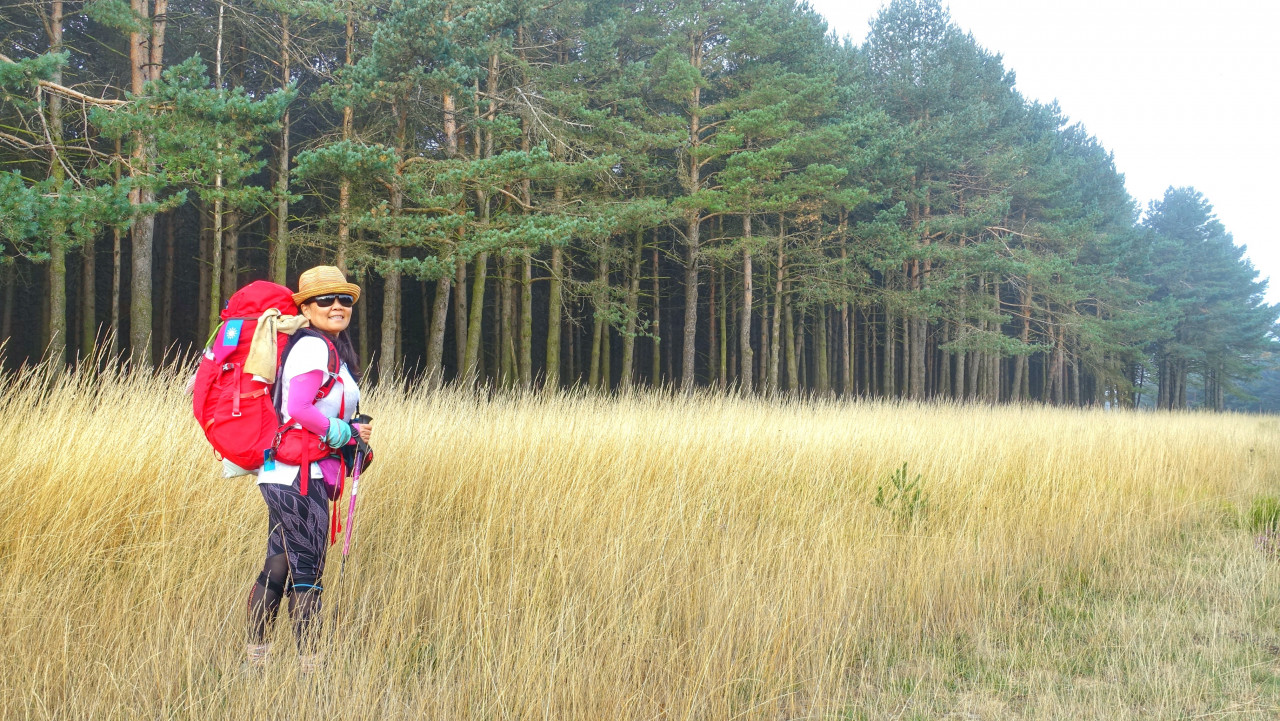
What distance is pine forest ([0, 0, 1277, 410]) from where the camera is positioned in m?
11.1

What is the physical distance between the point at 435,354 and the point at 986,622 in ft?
39.3

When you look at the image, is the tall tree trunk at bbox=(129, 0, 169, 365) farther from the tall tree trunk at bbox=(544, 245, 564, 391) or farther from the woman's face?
the woman's face

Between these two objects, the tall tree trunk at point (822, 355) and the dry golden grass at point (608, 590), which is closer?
the dry golden grass at point (608, 590)

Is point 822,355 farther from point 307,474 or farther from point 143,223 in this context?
point 307,474

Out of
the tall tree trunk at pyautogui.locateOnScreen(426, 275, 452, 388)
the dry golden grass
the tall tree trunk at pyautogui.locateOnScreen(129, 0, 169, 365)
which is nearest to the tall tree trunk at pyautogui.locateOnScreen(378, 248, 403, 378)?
the tall tree trunk at pyautogui.locateOnScreen(426, 275, 452, 388)

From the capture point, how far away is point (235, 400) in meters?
2.66

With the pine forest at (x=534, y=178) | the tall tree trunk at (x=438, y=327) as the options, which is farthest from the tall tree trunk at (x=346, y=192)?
the tall tree trunk at (x=438, y=327)

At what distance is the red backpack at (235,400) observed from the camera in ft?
8.84

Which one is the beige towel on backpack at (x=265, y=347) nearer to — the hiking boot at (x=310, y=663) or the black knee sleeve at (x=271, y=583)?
the black knee sleeve at (x=271, y=583)

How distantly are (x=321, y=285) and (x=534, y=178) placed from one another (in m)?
12.8

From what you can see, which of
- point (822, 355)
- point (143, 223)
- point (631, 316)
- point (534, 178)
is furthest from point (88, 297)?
point (822, 355)

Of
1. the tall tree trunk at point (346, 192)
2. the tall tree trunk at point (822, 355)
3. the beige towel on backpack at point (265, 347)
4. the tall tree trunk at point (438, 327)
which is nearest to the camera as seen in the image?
the beige towel on backpack at point (265, 347)

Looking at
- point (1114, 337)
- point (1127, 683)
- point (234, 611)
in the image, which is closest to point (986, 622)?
point (1127, 683)

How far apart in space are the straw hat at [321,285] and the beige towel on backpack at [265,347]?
0.13 metres
